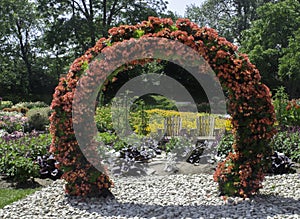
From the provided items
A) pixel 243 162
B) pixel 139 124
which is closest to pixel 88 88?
pixel 243 162

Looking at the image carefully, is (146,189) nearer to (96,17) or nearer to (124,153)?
(124,153)

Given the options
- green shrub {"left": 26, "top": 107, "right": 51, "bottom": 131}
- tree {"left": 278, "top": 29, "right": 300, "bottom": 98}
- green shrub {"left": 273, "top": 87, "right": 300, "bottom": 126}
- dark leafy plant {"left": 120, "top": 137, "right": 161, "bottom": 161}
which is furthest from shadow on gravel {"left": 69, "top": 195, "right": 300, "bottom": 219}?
tree {"left": 278, "top": 29, "right": 300, "bottom": 98}

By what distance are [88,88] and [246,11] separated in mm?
25860

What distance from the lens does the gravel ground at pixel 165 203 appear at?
4.19 metres

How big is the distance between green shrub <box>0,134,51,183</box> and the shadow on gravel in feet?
4.40

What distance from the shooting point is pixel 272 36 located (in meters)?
19.6

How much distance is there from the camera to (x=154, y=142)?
825 centimetres

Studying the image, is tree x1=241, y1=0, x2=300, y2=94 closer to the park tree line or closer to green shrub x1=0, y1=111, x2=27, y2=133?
the park tree line

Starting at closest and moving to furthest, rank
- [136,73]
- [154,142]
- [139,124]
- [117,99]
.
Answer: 1. [154,142]
2. [139,124]
3. [117,99]
4. [136,73]

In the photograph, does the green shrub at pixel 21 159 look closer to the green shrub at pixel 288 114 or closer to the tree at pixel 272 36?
the green shrub at pixel 288 114

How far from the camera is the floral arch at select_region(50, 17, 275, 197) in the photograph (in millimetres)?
4586

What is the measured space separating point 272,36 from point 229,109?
53.0 feet

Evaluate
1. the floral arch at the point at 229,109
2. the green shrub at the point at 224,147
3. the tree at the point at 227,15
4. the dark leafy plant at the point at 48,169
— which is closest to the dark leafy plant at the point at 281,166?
the green shrub at the point at 224,147

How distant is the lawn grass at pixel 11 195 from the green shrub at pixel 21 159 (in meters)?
0.34
